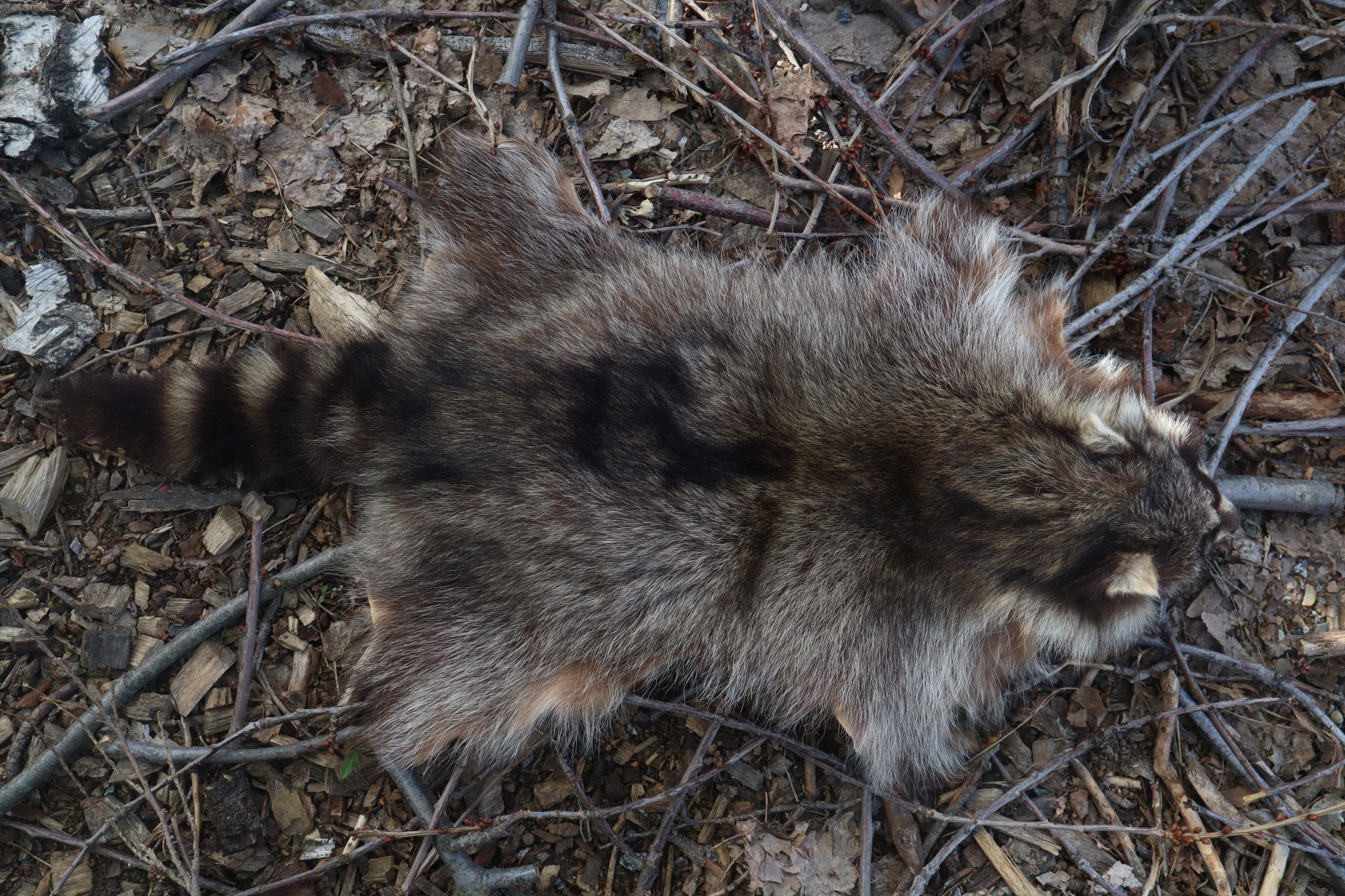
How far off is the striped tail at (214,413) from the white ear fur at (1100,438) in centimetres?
311

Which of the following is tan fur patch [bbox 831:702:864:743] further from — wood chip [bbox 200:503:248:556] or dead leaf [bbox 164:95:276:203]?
dead leaf [bbox 164:95:276:203]

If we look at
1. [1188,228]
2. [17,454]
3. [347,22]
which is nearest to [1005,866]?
[1188,228]

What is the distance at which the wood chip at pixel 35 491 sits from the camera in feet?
13.1

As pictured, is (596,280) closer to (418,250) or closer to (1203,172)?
(418,250)

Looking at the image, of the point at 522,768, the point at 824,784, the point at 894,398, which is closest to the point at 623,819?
the point at 522,768

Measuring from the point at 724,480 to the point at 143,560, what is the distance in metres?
2.87

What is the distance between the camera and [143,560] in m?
4.05

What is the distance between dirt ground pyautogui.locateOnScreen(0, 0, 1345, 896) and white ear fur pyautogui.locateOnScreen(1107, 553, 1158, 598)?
848 millimetres

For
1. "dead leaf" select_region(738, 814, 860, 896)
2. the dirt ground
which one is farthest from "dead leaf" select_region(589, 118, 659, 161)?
"dead leaf" select_region(738, 814, 860, 896)

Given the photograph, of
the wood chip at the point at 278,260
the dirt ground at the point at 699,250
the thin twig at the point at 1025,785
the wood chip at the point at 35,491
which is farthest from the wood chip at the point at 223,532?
the thin twig at the point at 1025,785

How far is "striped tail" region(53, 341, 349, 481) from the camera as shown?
370 cm

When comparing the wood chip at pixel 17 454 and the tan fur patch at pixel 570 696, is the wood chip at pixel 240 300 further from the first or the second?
the tan fur patch at pixel 570 696

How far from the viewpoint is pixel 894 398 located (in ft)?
11.4

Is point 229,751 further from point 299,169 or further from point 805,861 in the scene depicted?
point 299,169
